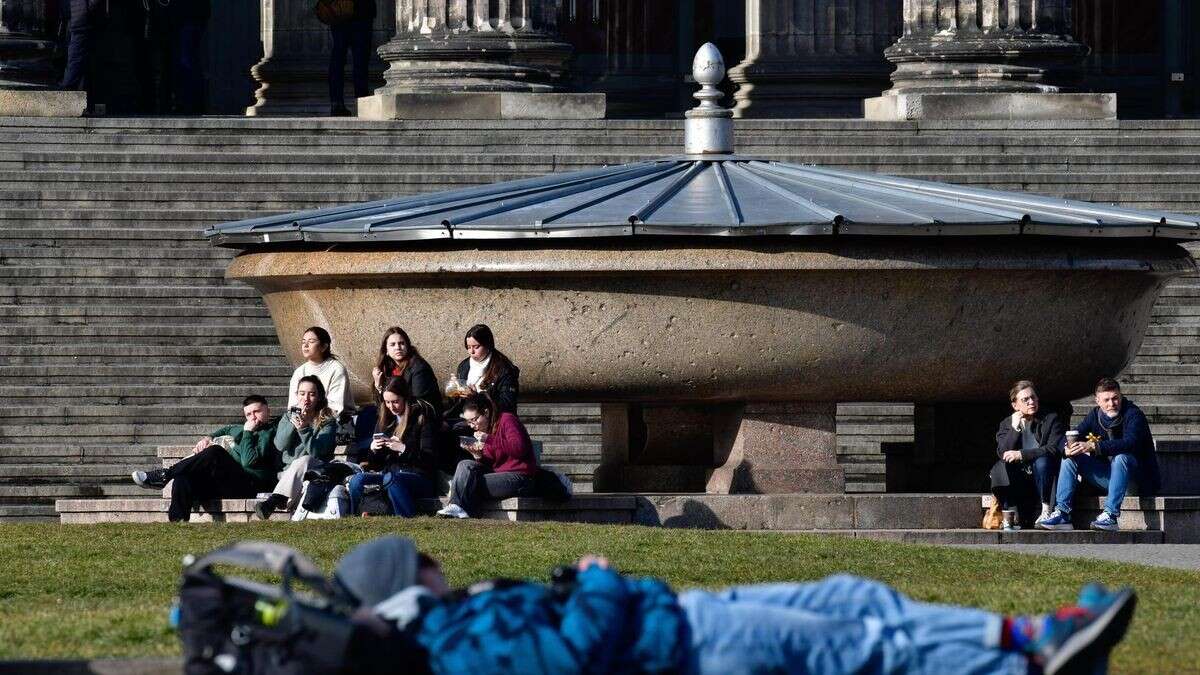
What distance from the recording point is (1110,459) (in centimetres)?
1520

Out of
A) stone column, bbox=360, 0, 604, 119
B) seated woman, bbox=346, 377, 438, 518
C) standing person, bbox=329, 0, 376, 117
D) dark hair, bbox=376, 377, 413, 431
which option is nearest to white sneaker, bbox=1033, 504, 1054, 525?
seated woman, bbox=346, 377, 438, 518

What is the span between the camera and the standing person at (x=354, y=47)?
27812 millimetres

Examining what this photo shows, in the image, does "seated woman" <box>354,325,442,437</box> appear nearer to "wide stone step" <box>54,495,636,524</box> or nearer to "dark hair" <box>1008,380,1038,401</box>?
"wide stone step" <box>54,495,636,524</box>

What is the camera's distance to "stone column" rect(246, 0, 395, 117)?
32094 millimetres

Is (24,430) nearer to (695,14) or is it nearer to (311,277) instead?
(311,277)

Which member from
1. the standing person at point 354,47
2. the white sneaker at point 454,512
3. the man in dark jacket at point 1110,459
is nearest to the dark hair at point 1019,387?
the man in dark jacket at point 1110,459

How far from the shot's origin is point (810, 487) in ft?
50.0

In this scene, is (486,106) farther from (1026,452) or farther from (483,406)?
(1026,452)

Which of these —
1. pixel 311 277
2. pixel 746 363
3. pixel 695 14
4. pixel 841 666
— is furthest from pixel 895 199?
pixel 695 14

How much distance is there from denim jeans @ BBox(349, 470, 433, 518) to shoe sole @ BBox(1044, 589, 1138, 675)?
7490 mm

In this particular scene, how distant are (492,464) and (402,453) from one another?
0.50m

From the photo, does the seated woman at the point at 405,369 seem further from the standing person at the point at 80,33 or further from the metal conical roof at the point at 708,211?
the standing person at the point at 80,33

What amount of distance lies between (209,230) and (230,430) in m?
1.29

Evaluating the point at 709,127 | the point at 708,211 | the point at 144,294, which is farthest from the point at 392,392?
the point at 144,294
